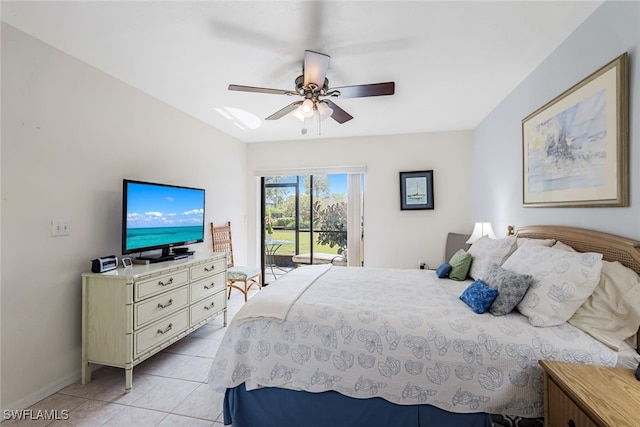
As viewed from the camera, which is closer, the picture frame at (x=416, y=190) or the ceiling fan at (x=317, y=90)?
the ceiling fan at (x=317, y=90)

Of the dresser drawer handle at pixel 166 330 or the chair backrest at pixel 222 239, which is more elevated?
the chair backrest at pixel 222 239

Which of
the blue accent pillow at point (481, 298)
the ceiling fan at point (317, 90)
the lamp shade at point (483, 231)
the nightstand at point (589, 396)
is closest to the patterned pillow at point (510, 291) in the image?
the blue accent pillow at point (481, 298)

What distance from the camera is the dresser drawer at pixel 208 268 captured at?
2.72 meters

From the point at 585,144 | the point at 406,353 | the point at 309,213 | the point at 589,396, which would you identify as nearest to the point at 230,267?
the point at 309,213

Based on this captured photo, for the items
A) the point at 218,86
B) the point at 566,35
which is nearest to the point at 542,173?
the point at 566,35

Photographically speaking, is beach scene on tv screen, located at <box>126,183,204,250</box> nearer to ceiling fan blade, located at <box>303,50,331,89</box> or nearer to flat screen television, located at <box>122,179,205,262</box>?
flat screen television, located at <box>122,179,205,262</box>

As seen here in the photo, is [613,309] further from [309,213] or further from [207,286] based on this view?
[309,213]

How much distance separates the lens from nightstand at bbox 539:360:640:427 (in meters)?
0.93

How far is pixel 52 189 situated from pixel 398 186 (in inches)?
155

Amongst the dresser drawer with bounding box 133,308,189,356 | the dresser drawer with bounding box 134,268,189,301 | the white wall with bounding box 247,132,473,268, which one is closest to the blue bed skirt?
the dresser drawer with bounding box 133,308,189,356

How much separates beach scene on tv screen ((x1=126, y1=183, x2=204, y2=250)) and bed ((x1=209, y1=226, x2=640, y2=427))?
4.66 feet

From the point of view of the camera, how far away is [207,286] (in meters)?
2.90

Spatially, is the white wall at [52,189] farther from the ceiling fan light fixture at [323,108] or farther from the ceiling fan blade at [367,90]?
the ceiling fan blade at [367,90]

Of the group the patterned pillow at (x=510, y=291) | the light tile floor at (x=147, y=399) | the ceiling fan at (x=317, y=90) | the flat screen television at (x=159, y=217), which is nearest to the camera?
the patterned pillow at (x=510, y=291)
